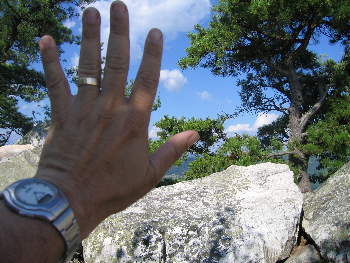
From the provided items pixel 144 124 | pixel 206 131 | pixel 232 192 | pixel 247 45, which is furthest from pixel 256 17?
pixel 144 124

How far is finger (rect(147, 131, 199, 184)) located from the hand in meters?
0.03

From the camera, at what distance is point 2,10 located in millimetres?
14250

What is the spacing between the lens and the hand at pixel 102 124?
157 centimetres

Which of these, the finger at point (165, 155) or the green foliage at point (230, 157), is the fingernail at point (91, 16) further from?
the green foliage at point (230, 157)

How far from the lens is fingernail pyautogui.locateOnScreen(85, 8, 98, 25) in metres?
1.62

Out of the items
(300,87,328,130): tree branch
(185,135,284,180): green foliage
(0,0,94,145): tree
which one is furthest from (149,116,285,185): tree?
(0,0,94,145): tree

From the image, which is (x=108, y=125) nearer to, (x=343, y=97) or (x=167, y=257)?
(x=167, y=257)

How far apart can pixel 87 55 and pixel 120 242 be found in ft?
17.5

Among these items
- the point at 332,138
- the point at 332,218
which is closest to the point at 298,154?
the point at 332,138

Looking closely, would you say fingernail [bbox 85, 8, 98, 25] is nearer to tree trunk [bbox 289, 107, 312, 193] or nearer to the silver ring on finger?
the silver ring on finger

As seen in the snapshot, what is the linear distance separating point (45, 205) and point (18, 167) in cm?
827

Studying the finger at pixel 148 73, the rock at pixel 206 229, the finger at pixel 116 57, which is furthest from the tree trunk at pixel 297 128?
the finger at pixel 116 57

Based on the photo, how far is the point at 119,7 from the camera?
1586mm

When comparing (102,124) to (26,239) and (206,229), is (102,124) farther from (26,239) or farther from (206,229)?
(206,229)
